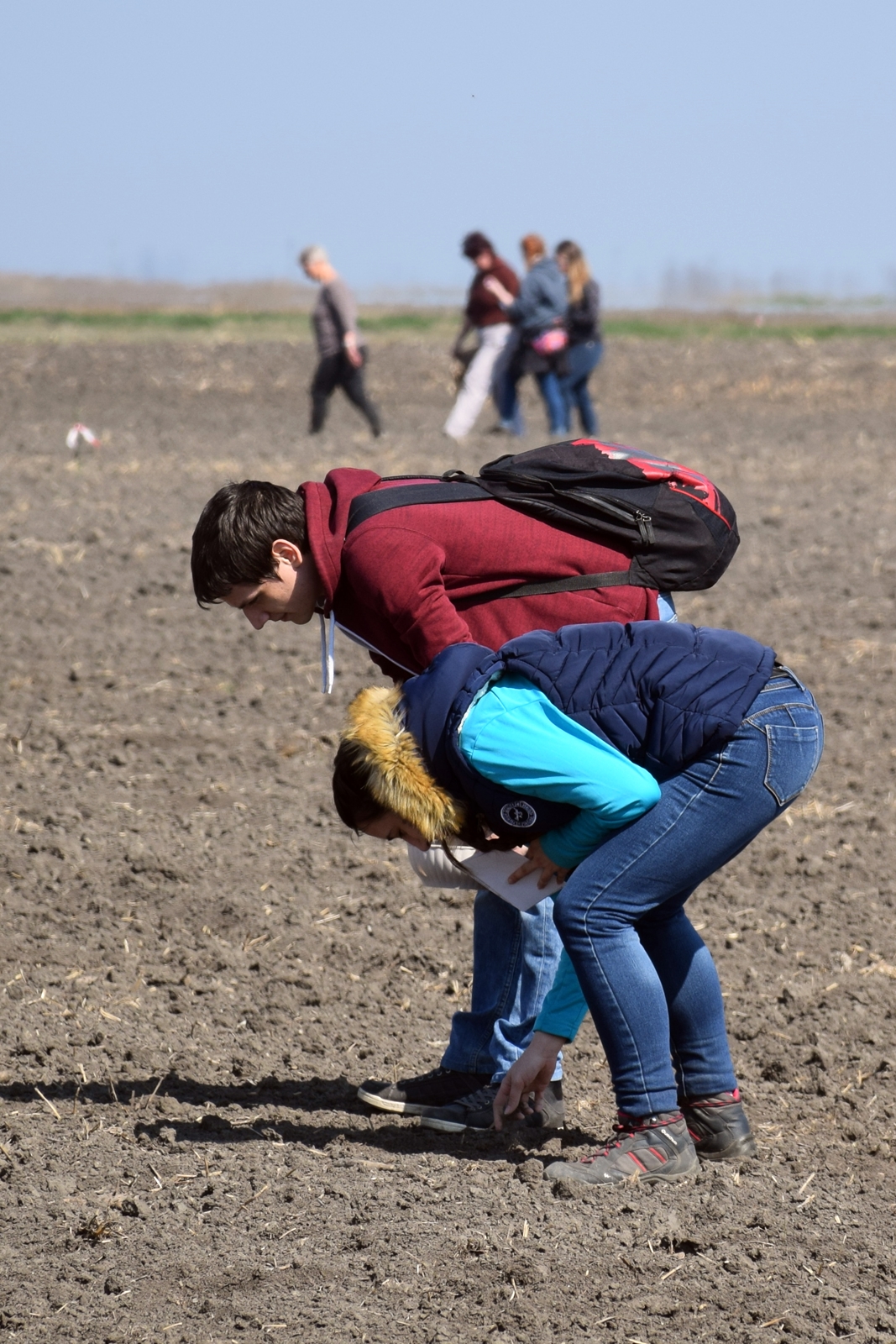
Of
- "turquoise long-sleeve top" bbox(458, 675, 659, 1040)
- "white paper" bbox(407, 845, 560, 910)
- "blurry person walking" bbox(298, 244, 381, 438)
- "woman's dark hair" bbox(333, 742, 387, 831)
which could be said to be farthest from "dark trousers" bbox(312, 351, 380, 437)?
"turquoise long-sleeve top" bbox(458, 675, 659, 1040)

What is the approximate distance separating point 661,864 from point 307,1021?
5.56ft

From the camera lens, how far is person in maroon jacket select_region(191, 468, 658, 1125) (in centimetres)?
303

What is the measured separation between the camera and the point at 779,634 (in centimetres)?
802

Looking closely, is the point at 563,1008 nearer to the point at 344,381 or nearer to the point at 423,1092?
the point at 423,1092

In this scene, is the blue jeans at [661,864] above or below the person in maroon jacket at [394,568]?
below

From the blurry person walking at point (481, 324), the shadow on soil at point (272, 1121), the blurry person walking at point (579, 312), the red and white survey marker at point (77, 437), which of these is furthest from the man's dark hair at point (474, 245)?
the shadow on soil at point (272, 1121)

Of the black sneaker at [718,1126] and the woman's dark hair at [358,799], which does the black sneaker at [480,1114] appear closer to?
the black sneaker at [718,1126]

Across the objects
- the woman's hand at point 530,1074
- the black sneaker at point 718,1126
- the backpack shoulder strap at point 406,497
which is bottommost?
the black sneaker at point 718,1126

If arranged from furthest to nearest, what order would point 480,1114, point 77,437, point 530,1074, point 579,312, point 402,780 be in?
point 579,312 → point 77,437 → point 480,1114 → point 530,1074 → point 402,780

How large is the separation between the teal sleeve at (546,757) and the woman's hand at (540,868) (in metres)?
0.19

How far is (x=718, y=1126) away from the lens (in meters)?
3.40

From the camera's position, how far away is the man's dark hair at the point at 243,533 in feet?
9.95

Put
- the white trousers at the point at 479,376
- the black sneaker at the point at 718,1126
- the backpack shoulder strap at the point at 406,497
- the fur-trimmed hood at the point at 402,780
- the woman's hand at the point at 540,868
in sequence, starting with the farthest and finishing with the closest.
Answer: the white trousers at the point at 479,376, the black sneaker at the point at 718,1126, the backpack shoulder strap at the point at 406,497, the woman's hand at the point at 540,868, the fur-trimmed hood at the point at 402,780

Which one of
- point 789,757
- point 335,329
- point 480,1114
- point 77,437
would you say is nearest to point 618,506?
point 789,757
